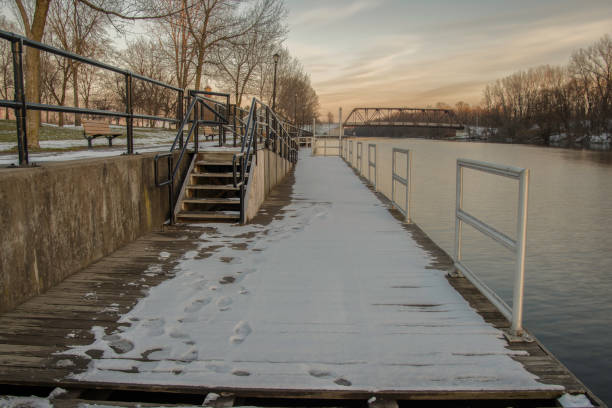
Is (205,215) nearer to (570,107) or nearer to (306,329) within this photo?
(306,329)

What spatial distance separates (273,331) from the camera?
11.5 feet

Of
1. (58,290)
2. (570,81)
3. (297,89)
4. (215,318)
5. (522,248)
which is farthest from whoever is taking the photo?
(570,81)

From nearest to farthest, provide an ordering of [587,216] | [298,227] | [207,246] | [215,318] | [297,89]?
[215,318] < [207,246] < [298,227] < [587,216] < [297,89]

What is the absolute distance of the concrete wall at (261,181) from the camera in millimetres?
8211

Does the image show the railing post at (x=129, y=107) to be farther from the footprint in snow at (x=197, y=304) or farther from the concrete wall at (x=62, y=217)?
the footprint in snow at (x=197, y=304)

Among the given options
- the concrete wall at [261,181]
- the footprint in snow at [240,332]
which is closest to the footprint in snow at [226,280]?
the footprint in snow at [240,332]

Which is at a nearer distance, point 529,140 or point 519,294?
point 519,294

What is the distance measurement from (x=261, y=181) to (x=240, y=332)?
6.41 m

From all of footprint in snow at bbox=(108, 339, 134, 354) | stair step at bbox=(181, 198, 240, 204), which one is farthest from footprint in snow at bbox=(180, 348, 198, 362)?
stair step at bbox=(181, 198, 240, 204)

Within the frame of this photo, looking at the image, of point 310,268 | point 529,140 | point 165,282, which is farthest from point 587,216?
point 529,140

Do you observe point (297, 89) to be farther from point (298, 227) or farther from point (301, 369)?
point (301, 369)

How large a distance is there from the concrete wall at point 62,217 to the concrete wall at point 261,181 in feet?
6.57

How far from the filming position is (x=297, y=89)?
204 ft

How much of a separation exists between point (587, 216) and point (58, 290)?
47.5 ft
